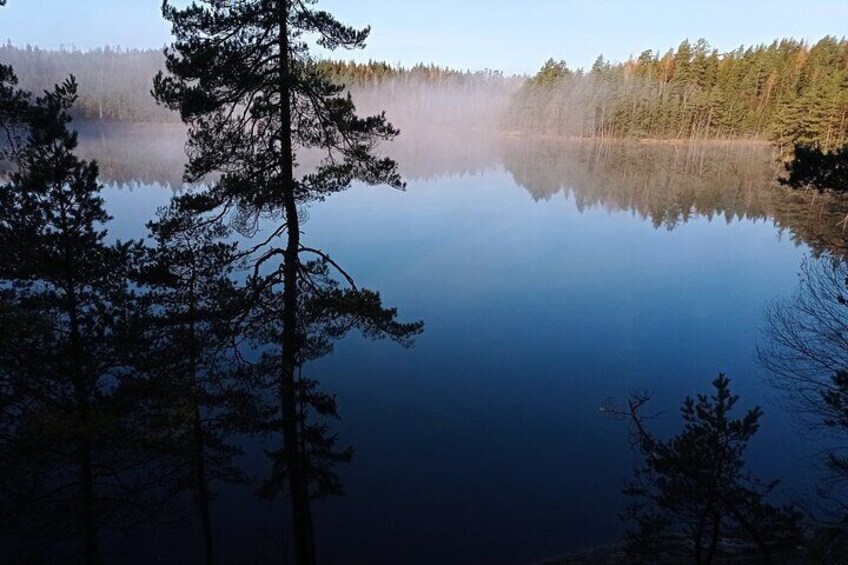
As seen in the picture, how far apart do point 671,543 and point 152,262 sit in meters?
14.1

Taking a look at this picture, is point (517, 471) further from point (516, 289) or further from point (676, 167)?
point (676, 167)

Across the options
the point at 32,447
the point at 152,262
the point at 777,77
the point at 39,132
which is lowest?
the point at 32,447

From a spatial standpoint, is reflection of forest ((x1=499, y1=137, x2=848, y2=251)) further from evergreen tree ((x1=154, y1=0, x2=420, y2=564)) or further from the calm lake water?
evergreen tree ((x1=154, y1=0, x2=420, y2=564))

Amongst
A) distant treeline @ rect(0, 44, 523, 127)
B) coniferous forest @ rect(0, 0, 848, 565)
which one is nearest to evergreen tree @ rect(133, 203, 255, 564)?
coniferous forest @ rect(0, 0, 848, 565)

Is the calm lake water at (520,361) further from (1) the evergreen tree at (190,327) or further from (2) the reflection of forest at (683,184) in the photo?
(1) the evergreen tree at (190,327)

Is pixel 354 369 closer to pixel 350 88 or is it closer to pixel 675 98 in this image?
pixel 675 98

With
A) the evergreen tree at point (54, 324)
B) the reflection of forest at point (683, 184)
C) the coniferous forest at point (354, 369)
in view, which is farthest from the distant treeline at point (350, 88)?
the evergreen tree at point (54, 324)

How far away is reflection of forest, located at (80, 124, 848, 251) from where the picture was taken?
177 ft

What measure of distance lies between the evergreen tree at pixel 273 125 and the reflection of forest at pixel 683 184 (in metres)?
33.7

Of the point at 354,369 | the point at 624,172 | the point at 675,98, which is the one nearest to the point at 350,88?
the point at 675,98

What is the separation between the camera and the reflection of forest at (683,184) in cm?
5078

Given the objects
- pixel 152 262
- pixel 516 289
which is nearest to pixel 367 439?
pixel 152 262

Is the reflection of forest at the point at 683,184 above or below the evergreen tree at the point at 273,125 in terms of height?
below

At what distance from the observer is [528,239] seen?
4431 centimetres
